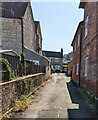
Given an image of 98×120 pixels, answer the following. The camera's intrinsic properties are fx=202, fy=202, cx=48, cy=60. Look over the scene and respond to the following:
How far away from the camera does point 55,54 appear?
87438 millimetres

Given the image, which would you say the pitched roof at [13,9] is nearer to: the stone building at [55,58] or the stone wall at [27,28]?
the stone wall at [27,28]

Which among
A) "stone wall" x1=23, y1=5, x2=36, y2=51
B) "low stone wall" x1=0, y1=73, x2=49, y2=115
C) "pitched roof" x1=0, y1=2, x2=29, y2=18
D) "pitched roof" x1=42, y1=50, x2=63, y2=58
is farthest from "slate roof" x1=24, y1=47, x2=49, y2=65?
"pitched roof" x1=42, y1=50, x2=63, y2=58

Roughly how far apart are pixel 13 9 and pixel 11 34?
13.0 feet

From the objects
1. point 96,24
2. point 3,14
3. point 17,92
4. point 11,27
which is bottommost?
point 17,92

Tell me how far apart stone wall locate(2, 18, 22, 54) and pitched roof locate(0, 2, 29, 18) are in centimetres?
88

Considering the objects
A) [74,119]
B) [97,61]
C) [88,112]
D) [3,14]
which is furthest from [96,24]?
A: [3,14]

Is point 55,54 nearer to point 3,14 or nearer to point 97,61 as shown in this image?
point 3,14

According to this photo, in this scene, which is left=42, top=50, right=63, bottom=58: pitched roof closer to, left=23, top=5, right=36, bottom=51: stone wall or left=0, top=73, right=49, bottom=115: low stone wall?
left=23, top=5, right=36, bottom=51: stone wall

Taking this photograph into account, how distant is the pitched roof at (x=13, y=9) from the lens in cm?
2252

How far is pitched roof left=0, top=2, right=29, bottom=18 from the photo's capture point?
2252cm

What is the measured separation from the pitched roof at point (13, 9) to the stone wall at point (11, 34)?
2.90 ft

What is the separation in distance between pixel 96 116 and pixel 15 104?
10.8 ft

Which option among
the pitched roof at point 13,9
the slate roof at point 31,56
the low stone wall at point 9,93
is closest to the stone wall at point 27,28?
the pitched roof at point 13,9

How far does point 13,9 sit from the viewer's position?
941 inches
